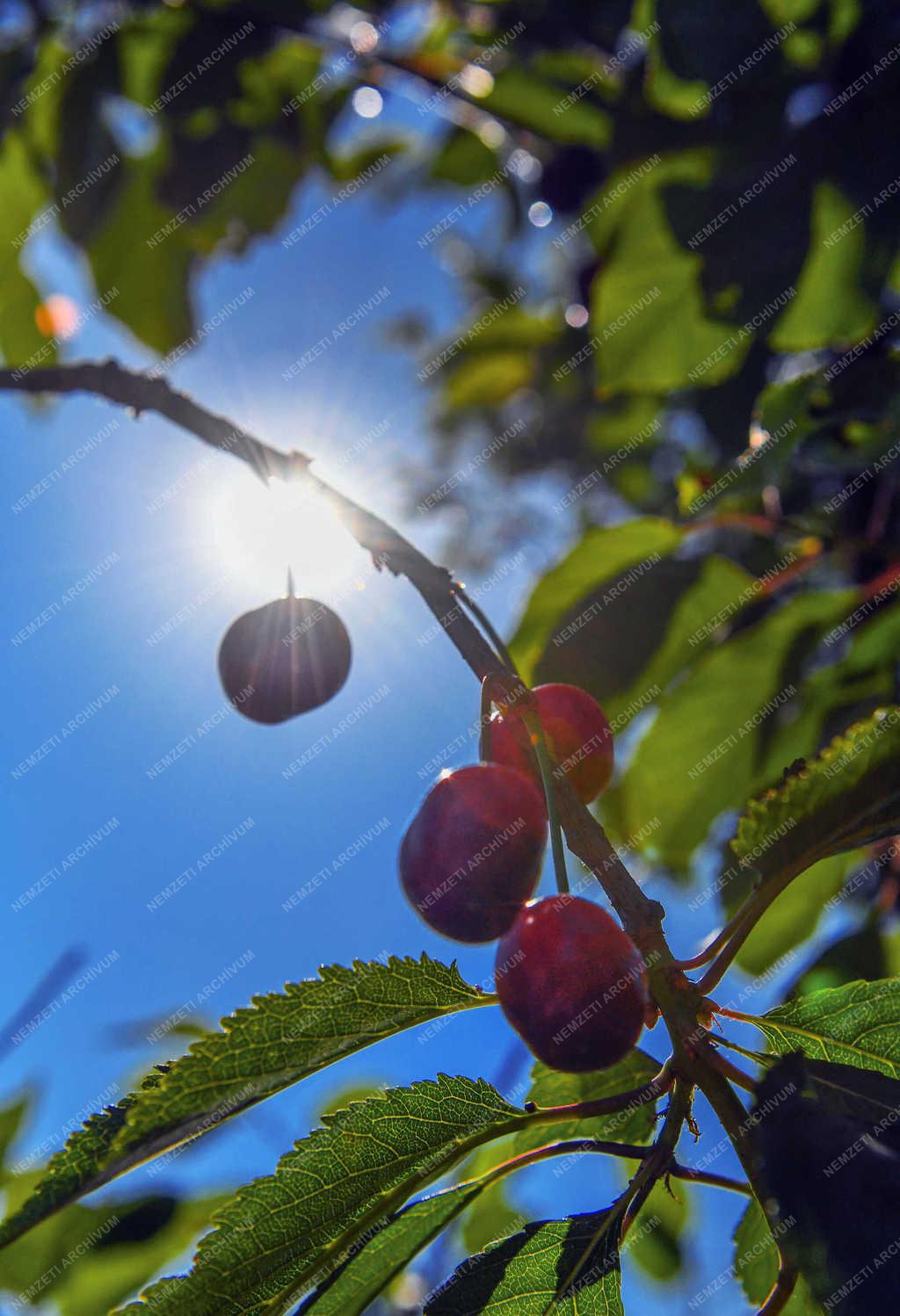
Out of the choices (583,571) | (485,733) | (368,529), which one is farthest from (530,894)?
(583,571)

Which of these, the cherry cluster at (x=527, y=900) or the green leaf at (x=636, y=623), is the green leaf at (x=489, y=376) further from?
the cherry cluster at (x=527, y=900)

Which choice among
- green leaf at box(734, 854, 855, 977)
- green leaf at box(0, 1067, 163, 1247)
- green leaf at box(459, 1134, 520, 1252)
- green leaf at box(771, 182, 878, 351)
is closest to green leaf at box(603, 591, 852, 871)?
green leaf at box(734, 854, 855, 977)

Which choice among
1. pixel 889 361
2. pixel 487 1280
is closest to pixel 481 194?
pixel 889 361

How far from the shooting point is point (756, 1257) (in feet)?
3.84

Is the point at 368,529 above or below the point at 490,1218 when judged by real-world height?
above

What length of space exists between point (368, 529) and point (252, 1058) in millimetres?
505

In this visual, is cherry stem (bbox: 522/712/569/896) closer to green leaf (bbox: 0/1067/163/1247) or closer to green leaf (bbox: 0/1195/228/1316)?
green leaf (bbox: 0/1067/163/1247)

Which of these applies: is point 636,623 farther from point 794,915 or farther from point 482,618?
point 482,618

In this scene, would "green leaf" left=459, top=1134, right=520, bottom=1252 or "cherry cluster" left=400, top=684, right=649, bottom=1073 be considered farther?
"green leaf" left=459, top=1134, right=520, bottom=1252

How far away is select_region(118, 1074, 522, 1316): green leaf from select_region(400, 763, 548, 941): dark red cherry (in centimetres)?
15

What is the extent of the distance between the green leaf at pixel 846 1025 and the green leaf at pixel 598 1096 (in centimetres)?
19

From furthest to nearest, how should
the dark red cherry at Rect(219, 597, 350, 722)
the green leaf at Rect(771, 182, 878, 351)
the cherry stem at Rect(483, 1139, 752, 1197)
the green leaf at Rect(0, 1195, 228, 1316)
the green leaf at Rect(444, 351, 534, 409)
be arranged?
the green leaf at Rect(444, 351, 534, 409) → the green leaf at Rect(771, 182, 878, 351) → the green leaf at Rect(0, 1195, 228, 1316) → the dark red cherry at Rect(219, 597, 350, 722) → the cherry stem at Rect(483, 1139, 752, 1197)

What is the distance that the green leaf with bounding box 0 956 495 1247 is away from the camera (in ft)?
2.24

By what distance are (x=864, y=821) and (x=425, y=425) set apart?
19.4 ft
